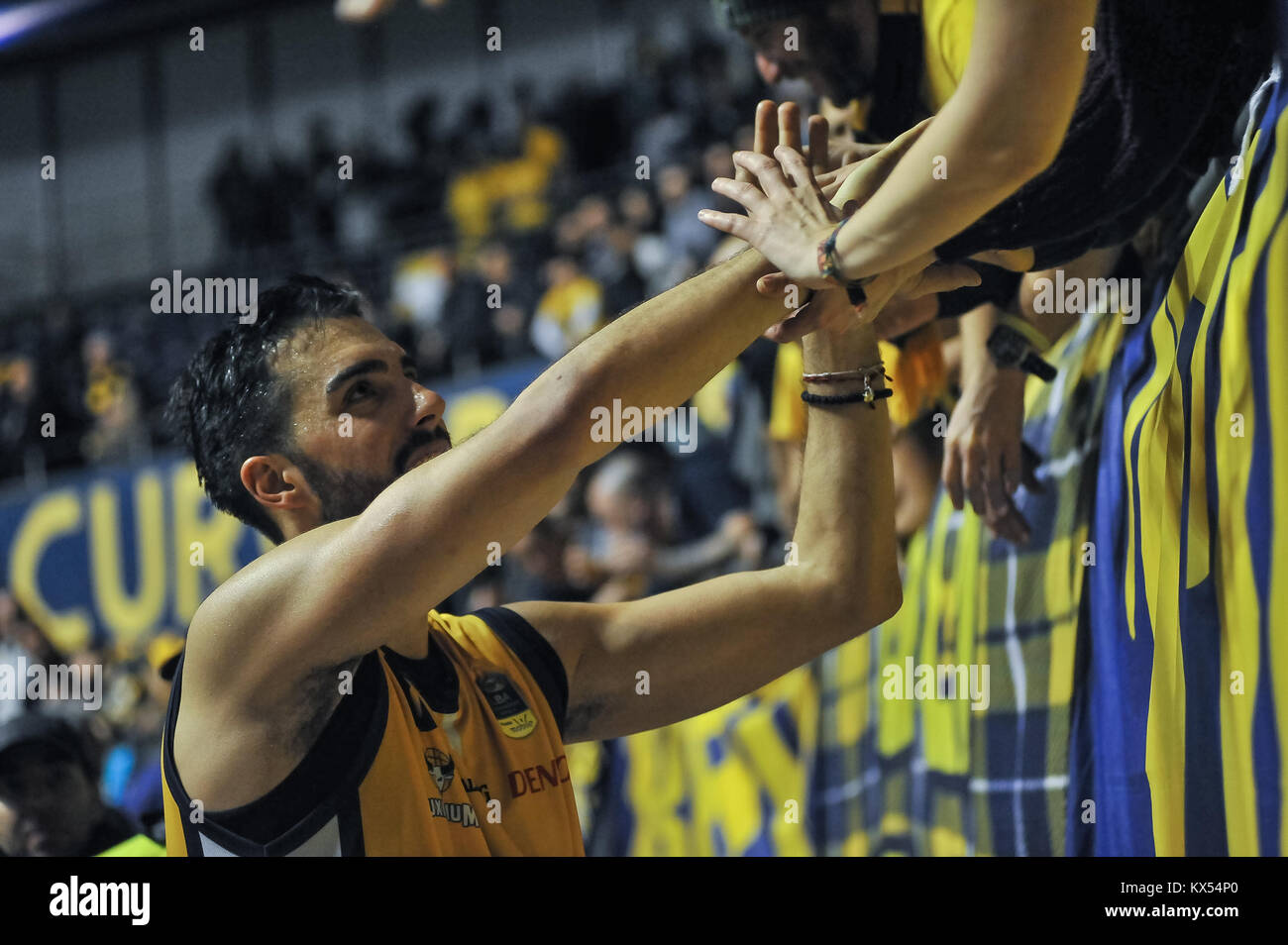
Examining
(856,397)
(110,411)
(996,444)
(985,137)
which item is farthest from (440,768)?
(110,411)

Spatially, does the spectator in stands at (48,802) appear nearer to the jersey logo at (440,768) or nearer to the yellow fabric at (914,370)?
the jersey logo at (440,768)

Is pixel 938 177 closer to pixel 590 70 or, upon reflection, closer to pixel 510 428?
pixel 510 428

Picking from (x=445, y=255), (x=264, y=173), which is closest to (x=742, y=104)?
(x=445, y=255)

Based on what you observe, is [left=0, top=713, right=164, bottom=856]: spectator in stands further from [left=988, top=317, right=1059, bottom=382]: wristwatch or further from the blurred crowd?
[left=988, top=317, right=1059, bottom=382]: wristwatch

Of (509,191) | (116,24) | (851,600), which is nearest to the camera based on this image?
(851,600)

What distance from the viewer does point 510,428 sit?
173 cm

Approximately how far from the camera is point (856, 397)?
221 centimetres

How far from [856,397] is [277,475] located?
0.92 meters

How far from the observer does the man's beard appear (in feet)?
6.97

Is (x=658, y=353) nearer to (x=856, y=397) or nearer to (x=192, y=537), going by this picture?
(x=856, y=397)

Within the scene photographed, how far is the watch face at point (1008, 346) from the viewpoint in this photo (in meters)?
2.61

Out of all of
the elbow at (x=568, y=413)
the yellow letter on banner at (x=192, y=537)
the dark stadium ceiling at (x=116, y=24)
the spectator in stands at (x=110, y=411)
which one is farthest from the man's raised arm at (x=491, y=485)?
the dark stadium ceiling at (x=116, y=24)

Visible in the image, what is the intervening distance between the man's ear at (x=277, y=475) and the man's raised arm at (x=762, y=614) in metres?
0.43

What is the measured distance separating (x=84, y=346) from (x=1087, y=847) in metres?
9.22
